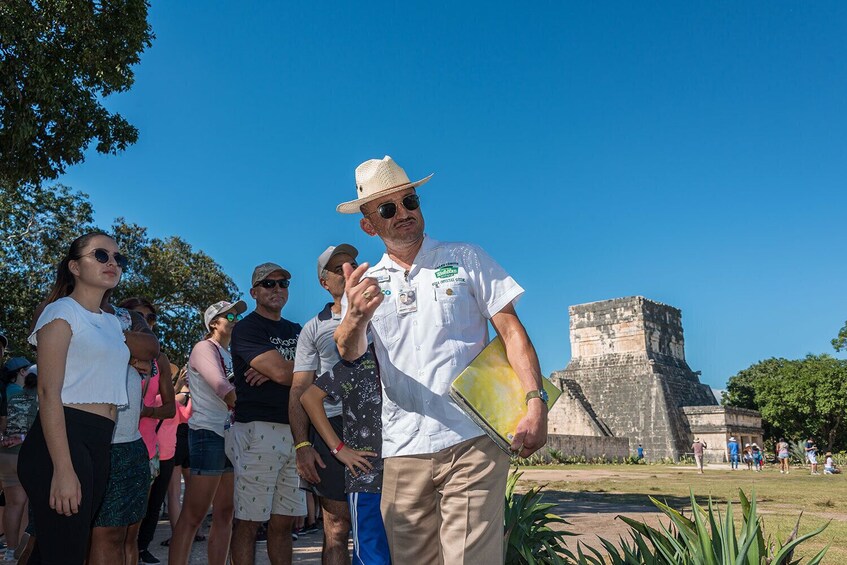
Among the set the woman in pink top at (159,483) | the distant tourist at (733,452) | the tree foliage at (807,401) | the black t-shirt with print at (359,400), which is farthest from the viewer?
the tree foliage at (807,401)

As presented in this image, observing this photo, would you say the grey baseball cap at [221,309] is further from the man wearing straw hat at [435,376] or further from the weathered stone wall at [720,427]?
the weathered stone wall at [720,427]

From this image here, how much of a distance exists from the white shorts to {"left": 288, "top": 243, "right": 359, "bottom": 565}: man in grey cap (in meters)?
0.51

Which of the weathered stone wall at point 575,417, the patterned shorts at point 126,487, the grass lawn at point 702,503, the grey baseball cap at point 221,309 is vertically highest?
the weathered stone wall at point 575,417

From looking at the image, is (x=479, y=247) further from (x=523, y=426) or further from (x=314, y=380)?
(x=314, y=380)

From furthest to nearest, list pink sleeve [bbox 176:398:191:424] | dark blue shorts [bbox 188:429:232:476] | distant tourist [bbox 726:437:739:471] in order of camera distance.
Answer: distant tourist [bbox 726:437:739:471] → pink sleeve [bbox 176:398:191:424] → dark blue shorts [bbox 188:429:232:476]

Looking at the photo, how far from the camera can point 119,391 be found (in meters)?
3.20

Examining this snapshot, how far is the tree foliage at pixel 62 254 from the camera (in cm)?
2170

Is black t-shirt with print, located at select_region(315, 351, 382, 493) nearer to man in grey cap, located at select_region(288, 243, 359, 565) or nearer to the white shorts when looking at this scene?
man in grey cap, located at select_region(288, 243, 359, 565)

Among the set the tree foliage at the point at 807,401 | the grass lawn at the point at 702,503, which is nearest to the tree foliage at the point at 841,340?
the tree foliage at the point at 807,401

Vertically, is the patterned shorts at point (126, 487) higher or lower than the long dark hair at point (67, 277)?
lower

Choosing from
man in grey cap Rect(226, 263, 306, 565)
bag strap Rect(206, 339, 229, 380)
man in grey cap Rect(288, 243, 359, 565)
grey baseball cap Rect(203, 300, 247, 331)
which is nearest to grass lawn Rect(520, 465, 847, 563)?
man in grey cap Rect(288, 243, 359, 565)

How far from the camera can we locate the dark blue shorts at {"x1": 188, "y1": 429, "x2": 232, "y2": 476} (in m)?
4.57

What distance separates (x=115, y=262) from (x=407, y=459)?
1.75 m

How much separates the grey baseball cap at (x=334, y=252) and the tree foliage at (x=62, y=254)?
785 inches
